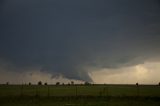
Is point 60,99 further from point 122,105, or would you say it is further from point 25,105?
point 122,105

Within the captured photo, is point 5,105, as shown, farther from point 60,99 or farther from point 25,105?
point 60,99

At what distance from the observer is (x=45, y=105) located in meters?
35.5

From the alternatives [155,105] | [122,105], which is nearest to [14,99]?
[122,105]

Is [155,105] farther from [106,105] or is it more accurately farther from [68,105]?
[68,105]

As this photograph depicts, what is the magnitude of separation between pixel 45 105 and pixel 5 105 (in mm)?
4930

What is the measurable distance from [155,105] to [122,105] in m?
4.31

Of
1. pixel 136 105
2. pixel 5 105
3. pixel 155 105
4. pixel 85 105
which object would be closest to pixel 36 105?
pixel 5 105

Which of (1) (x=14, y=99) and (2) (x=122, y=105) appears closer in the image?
(2) (x=122, y=105)

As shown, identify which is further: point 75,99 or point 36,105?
point 75,99

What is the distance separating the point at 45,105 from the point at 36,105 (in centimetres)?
111

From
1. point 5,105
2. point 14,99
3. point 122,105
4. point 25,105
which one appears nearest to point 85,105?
point 122,105

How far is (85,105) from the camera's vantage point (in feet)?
115

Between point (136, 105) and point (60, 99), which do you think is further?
point (60, 99)

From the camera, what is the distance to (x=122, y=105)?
3525cm
